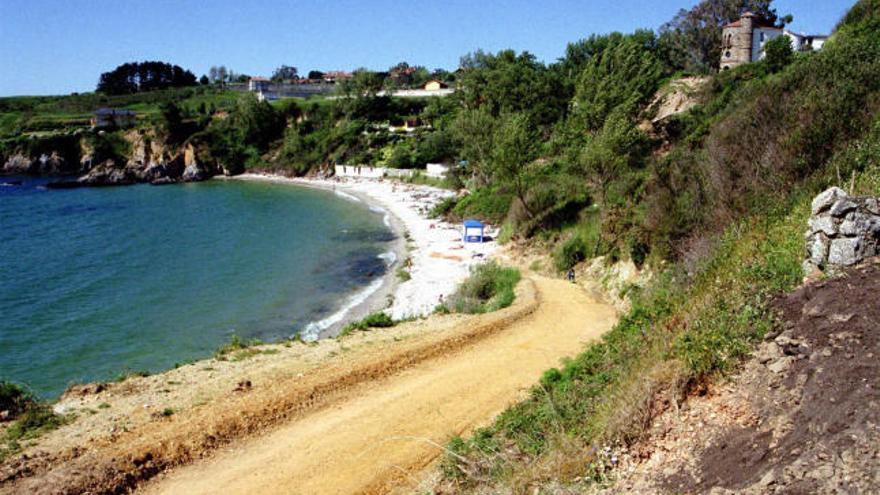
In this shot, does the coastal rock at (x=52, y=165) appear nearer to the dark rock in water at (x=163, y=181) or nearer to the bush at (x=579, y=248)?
the dark rock in water at (x=163, y=181)

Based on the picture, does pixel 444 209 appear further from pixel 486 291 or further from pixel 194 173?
pixel 194 173

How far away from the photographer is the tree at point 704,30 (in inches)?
2653

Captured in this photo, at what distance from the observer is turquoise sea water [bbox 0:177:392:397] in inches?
1019

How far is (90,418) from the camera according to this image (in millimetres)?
13055

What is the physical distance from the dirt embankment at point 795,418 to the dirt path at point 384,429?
448 cm

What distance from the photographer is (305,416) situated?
43.0ft

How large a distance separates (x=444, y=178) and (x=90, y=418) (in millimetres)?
59532

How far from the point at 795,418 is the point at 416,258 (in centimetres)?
3259

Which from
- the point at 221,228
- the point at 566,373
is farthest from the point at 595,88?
the point at 566,373

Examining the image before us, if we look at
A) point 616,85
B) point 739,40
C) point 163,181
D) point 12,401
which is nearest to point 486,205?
point 616,85

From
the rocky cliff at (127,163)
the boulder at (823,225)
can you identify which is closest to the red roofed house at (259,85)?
the rocky cliff at (127,163)

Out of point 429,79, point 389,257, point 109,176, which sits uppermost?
point 429,79

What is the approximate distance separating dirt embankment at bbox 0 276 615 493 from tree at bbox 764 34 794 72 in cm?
3619

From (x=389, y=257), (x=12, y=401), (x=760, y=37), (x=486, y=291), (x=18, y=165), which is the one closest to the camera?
(x=12, y=401)
